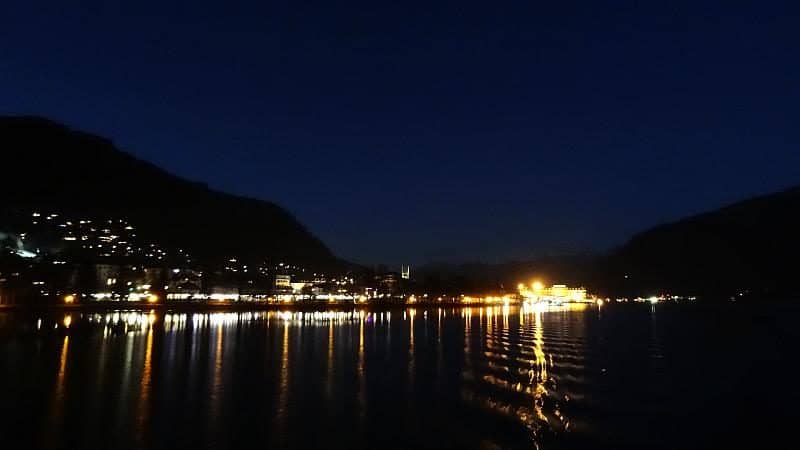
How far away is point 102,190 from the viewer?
160 meters

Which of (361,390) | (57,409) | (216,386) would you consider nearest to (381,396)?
(361,390)

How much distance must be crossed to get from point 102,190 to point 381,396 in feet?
556

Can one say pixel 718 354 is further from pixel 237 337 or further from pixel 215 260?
pixel 215 260

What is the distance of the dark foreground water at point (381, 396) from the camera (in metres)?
10.3

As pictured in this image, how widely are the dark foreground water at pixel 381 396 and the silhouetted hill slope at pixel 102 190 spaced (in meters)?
116

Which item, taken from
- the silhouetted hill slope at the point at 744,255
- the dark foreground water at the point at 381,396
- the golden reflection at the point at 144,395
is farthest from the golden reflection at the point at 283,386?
the silhouetted hill slope at the point at 744,255

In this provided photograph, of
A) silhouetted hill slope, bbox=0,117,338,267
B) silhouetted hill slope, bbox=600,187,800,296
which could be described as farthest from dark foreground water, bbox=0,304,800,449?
silhouetted hill slope, bbox=600,187,800,296

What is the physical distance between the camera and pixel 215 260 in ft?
471

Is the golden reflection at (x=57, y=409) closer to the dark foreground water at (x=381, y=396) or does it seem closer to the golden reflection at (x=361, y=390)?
the dark foreground water at (x=381, y=396)

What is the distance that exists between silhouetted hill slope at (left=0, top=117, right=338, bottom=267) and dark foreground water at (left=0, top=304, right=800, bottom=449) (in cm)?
11565

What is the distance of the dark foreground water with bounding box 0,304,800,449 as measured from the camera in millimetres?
10312

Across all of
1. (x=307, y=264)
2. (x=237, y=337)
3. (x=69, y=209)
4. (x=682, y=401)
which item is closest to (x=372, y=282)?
(x=307, y=264)

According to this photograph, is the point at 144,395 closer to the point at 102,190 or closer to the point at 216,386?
the point at 216,386

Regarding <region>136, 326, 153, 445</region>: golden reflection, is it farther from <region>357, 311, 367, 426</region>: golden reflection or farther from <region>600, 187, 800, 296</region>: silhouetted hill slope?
<region>600, 187, 800, 296</region>: silhouetted hill slope
